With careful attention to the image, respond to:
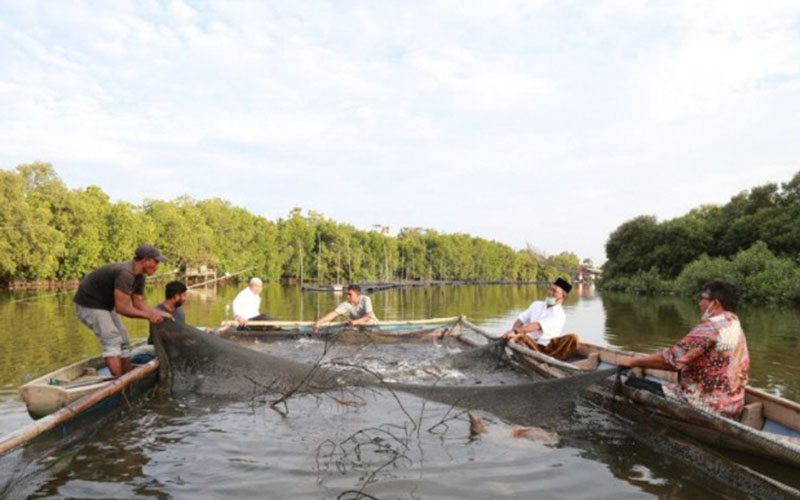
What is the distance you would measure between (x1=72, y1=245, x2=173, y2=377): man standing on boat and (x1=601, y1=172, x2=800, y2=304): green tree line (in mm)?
35117

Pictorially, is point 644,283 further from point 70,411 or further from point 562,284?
point 70,411

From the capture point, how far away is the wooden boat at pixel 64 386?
532 centimetres

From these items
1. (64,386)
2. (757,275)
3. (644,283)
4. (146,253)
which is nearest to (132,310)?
(146,253)

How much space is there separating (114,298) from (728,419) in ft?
22.0

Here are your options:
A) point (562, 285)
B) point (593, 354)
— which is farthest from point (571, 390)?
point (562, 285)

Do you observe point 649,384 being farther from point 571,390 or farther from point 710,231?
point 710,231

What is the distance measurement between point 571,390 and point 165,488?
4013 mm

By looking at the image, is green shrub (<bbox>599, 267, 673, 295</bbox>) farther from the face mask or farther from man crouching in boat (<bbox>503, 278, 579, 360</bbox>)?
the face mask

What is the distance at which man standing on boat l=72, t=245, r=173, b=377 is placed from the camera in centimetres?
654

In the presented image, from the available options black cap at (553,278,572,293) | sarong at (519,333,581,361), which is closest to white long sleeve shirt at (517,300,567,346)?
sarong at (519,333,581,361)

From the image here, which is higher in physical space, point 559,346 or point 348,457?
point 559,346

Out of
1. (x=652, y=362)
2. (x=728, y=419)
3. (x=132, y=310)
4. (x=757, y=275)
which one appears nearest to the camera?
(x=728, y=419)

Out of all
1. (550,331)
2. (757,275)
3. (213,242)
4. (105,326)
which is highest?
(213,242)

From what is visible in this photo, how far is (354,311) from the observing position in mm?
12703
